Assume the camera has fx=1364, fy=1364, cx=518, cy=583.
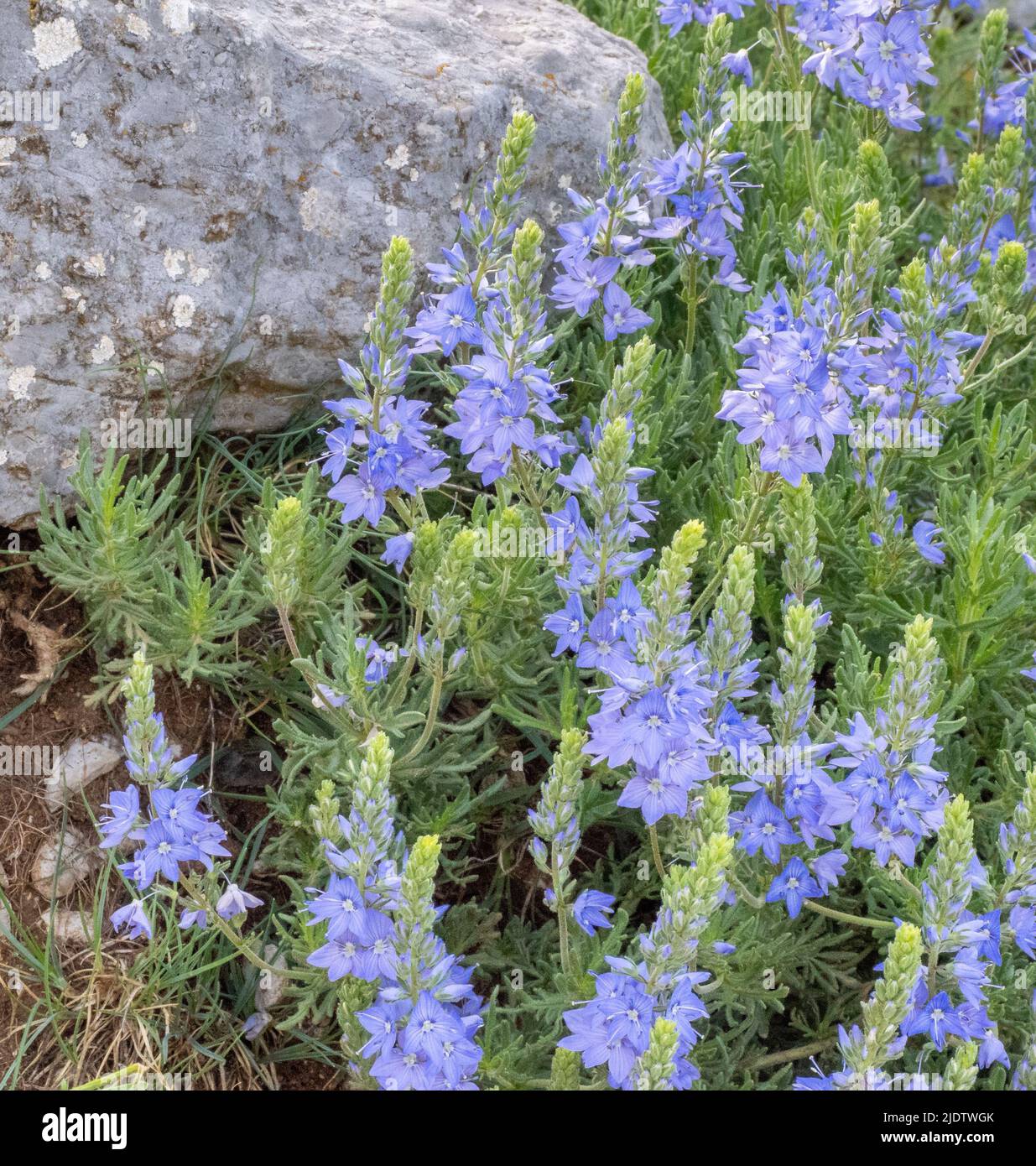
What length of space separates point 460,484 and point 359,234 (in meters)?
0.99

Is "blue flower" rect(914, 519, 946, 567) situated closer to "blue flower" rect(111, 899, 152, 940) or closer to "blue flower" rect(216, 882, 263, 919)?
"blue flower" rect(216, 882, 263, 919)

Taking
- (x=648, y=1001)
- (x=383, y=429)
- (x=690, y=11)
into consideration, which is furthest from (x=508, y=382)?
(x=690, y=11)

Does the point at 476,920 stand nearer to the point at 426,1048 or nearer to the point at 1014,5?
the point at 426,1048

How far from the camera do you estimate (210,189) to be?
15.1 ft

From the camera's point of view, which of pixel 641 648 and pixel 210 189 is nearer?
pixel 641 648

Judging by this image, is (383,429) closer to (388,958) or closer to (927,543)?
(388,958)

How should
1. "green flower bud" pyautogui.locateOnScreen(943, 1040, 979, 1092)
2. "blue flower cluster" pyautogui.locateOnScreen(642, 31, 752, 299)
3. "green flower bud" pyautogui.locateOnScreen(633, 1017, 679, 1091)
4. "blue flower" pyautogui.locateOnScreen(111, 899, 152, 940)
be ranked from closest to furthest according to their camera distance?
"green flower bud" pyautogui.locateOnScreen(633, 1017, 679, 1091) → "green flower bud" pyautogui.locateOnScreen(943, 1040, 979, 1092) → "blue flower" pyautogui.locateOnScreen(111, 899, 152, 940) → "blue flower cluster" pyautogui.locateOnScreen(642, 31, 752, 299)

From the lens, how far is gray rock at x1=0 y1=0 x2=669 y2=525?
4.39m

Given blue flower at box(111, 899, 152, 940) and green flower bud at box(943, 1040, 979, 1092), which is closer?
green flower bud at box(943, 1040, 979, 1092)

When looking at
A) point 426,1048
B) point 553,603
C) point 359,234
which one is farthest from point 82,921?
point 359,234

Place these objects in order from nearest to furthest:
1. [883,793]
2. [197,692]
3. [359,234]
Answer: [883,793] → [197,692] → [359,234]

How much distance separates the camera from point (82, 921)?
13.4ft

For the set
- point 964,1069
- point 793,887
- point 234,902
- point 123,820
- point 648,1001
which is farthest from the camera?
point 793,887

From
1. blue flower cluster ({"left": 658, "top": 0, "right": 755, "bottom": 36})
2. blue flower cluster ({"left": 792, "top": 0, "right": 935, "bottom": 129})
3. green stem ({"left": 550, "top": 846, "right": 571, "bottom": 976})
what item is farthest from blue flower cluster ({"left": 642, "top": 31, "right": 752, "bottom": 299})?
green stem ({"left": 550, "top": 846, "right": 571, "bottom": 976})
